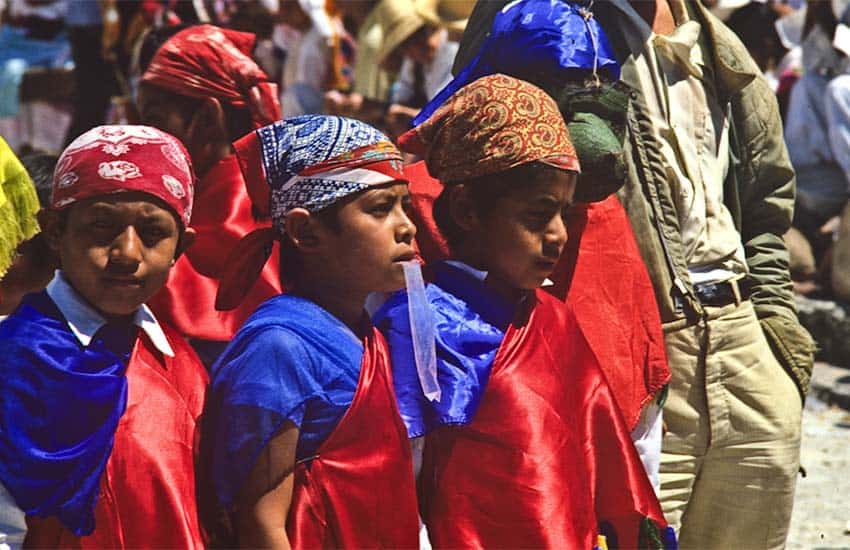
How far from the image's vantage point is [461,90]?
3.28 meters

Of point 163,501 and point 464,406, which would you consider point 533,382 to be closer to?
point 464,406

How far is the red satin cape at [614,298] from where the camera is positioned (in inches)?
141

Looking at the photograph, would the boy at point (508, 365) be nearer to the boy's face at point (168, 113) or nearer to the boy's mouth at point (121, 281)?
the boy's mouth at point (121, 281)

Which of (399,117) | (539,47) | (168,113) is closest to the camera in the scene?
(539,47)

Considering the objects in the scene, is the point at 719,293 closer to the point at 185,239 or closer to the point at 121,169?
the point at 185,239

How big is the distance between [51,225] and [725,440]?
202 centimetres

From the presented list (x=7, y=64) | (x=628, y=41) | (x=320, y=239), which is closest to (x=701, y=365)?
(x=628, y=41)

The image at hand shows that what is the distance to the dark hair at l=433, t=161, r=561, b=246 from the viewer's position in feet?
10.4

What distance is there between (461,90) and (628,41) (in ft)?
2.68

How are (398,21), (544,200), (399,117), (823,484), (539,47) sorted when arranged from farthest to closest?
1. (398,21)
2. (399,117)
3. (823,484)
4. (539,47)
5. (544,200)

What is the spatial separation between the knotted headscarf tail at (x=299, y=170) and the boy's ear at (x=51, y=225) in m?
0.36

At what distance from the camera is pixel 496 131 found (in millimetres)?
3141

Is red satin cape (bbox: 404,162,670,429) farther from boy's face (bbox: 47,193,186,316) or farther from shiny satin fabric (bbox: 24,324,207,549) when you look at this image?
shiny satin fabric (bbox: 24,324,207,549)

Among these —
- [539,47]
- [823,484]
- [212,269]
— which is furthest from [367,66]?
[539,47]
